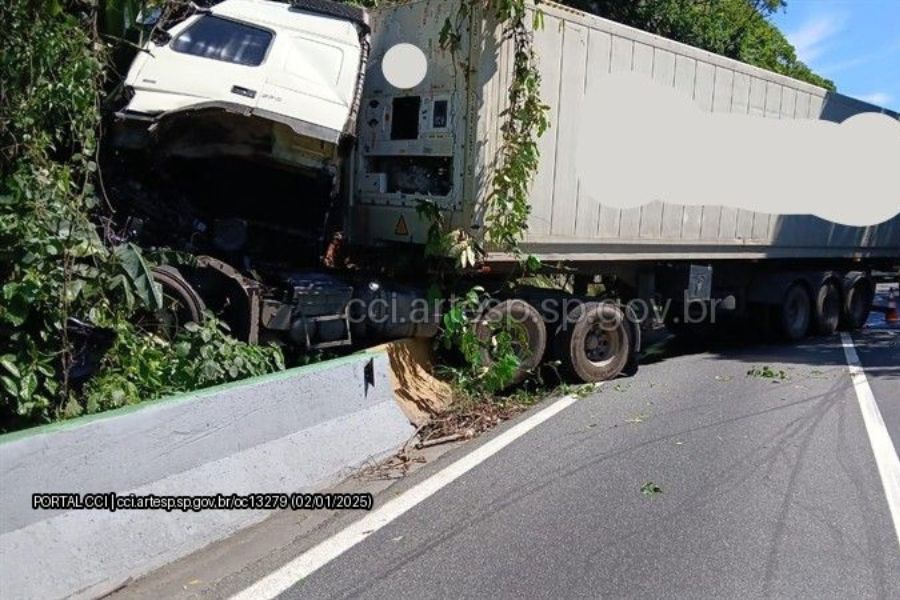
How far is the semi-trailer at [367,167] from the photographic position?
682cm

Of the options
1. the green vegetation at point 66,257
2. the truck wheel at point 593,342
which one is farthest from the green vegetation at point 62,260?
the truck wheel at point 593,342

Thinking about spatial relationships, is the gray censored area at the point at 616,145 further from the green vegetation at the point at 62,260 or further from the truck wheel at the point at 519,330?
the green vegetation at the point at 62,260

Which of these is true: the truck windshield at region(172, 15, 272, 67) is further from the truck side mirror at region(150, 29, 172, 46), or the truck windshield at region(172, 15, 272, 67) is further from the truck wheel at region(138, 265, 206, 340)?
the truck wheel at region(138, 265, 206, 340)

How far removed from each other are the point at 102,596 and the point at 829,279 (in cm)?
1253

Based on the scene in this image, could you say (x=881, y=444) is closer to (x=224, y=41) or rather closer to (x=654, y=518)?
(x=654, y=518)

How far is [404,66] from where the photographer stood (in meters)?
8.11

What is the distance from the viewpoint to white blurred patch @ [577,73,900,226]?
8773 millimetres

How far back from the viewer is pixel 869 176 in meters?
13.4

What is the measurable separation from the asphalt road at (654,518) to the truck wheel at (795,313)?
4996 mm

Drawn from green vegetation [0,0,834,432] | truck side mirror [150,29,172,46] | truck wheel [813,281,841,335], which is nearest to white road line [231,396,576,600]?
green vegetation [0,0,834,432]

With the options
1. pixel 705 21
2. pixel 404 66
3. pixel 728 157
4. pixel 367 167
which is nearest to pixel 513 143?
pixel 404 66

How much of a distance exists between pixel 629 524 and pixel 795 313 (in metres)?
9.40

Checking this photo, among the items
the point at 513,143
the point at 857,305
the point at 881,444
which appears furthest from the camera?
the point at 857,305

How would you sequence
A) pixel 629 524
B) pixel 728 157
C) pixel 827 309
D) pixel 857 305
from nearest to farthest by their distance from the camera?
pixel 629 524
pixel 728 157
pixel 827 309
pixel 857 305
